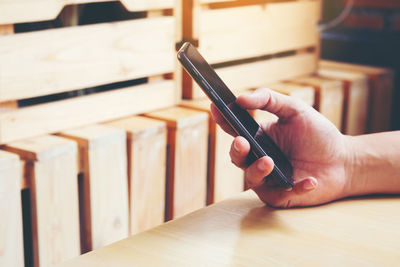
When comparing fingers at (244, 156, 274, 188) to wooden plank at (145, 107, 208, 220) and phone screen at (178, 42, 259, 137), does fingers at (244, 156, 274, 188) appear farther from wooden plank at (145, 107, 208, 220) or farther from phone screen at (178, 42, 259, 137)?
wooden plank at (145, 107, 208, 220)

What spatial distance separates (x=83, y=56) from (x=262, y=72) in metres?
0.78

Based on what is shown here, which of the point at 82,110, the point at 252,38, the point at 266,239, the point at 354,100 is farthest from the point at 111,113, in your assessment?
the point at 354,100

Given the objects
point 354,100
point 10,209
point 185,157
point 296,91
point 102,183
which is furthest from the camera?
point 354,100

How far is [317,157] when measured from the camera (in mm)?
1033

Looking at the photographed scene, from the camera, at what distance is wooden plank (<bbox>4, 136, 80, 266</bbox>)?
135 centimetres

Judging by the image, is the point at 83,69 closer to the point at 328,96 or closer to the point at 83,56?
the point at 83,56

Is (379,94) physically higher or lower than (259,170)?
lower

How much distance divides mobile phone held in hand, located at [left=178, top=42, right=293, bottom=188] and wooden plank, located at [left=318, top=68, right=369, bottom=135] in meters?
1.28

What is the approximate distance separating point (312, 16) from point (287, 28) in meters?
0.17

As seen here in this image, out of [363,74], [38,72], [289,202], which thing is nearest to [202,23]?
[38,72]

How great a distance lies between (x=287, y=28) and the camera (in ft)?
7.13

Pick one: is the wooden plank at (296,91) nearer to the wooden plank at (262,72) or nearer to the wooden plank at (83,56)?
the wooden plank at (262,72)

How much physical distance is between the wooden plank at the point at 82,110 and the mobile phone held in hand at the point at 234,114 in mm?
680

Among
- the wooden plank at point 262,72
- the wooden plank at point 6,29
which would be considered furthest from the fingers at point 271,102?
the wooden plank at point 262,72
